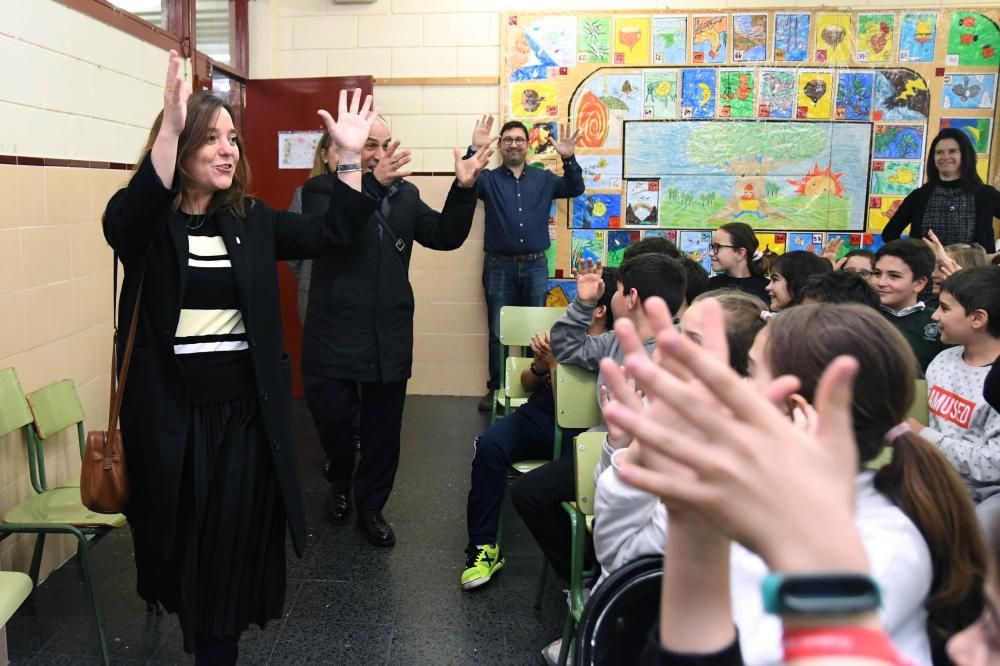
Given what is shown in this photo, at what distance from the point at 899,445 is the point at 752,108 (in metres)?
4.48

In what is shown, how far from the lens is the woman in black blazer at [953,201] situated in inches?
177

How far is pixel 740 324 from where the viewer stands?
1.89 metres

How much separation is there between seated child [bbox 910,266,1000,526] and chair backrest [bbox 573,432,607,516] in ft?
2.97

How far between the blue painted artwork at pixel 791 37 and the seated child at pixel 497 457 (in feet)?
10.3

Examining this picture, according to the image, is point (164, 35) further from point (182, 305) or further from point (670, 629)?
point (670, 629)

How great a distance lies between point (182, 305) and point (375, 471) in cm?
145

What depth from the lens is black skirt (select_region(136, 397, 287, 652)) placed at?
5.98ft

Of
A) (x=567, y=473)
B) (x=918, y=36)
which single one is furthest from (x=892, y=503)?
(x=918, y=36)

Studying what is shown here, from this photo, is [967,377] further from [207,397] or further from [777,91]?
[777,91]

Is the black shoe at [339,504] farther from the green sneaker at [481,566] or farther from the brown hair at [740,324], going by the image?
the brown hair at [740,324]

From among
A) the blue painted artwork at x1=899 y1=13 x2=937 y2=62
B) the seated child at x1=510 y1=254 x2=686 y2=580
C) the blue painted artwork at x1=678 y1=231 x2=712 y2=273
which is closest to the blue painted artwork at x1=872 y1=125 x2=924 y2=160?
the blue painted artwork at x1=899 y1=13 x2=937 y2=62

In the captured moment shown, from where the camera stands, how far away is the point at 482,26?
5234 millimetres

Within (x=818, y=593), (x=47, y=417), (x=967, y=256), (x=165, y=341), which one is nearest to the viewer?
(x=818, y=593)

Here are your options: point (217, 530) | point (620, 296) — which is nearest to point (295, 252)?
point (217, 530)
